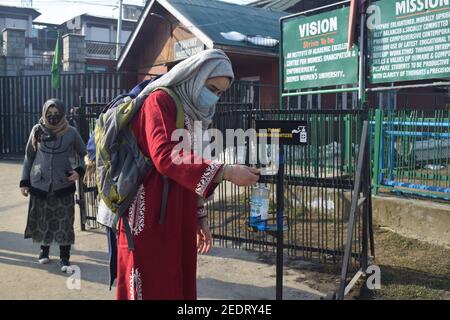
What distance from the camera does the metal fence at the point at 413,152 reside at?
17.6 ft

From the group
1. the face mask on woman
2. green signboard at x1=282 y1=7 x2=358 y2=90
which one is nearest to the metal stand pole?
the face mask on woman

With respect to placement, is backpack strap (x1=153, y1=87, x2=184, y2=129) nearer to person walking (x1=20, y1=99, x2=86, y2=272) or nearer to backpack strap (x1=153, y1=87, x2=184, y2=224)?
backpack strap (x1=153, y1=87, x2=184, y2=224)

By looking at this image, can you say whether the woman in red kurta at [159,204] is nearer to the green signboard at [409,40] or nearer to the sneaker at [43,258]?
the sneaker at [43,258]

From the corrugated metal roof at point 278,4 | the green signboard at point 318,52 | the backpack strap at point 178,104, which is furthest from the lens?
the corrugated metal roof at point 278,4

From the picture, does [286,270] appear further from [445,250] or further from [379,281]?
[445,250]

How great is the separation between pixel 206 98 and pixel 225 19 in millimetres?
12289

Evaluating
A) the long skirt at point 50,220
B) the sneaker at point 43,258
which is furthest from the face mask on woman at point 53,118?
the sneaker at point 43,258

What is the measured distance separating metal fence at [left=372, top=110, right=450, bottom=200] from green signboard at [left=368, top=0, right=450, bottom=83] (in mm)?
551

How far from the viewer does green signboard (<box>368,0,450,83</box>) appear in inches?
215

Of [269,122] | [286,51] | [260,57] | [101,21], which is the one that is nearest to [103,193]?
[269,122]

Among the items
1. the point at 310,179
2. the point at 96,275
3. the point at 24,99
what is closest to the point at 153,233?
the point at 96,275

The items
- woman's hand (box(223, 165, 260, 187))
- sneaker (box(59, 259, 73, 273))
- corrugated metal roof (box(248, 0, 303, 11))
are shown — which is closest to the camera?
woman's hand (box(223, 165, 260, 187))

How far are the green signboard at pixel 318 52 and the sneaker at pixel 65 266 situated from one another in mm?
4343

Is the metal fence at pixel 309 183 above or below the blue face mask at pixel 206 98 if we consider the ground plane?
below
